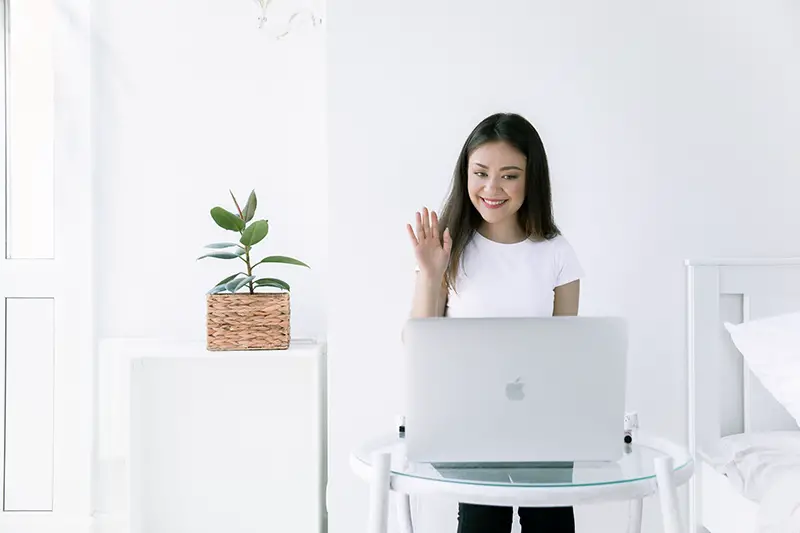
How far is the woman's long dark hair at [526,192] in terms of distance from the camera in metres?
1.63

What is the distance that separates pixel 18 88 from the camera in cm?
250

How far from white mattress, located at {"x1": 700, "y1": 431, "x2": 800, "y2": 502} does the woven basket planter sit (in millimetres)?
1099

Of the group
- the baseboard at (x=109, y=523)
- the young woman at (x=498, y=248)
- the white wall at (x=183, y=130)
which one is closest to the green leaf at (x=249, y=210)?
the white wall at (x=183, y=130)

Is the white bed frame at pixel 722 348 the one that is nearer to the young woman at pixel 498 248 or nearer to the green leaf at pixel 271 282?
the young woman at pixel 498 248

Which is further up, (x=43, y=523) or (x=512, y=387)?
(x=512, y=387)

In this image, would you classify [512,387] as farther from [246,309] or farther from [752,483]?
[246,309]

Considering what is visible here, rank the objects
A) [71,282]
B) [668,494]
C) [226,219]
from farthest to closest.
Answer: [71,282] → [226,219] → [668,494]

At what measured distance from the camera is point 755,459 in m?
1.64

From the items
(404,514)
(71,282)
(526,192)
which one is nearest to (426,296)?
(526,192)

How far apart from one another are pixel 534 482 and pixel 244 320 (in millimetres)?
1086

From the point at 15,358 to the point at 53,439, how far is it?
277mm

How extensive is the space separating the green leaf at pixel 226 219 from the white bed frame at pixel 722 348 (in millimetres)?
1119

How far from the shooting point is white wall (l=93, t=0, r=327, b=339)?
242cm

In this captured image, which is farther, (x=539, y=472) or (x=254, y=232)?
(x=254, y=232)
